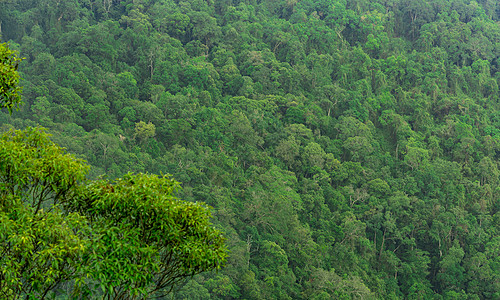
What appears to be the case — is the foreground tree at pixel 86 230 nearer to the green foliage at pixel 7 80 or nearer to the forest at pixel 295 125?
the green foliage at pixel 7 80

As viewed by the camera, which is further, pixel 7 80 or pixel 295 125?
pixel 295 125

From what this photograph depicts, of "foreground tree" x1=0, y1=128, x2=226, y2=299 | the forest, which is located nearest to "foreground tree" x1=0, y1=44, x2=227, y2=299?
"foreground tree" x1=0, y1=128, x2=226, y2=299

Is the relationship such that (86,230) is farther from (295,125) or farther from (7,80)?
(295,125)

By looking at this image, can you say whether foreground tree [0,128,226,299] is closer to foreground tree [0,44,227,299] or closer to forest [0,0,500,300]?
foreground tree [0,44,227,299]

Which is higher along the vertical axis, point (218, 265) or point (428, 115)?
point (218, 265)

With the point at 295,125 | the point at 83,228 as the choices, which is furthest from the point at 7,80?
the point at 295,125


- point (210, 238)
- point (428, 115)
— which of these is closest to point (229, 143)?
point (428, 115)

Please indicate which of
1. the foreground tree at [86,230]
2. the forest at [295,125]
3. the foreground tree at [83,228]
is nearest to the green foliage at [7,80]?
the foreground tree at [83,228]

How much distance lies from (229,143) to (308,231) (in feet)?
24.0

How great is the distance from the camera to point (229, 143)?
3350cm

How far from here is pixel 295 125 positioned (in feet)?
119

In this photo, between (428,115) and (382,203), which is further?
(428,115)

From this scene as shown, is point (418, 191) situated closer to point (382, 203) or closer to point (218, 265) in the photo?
Result: point (382, 203)

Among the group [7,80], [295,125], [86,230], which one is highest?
[7,80]
